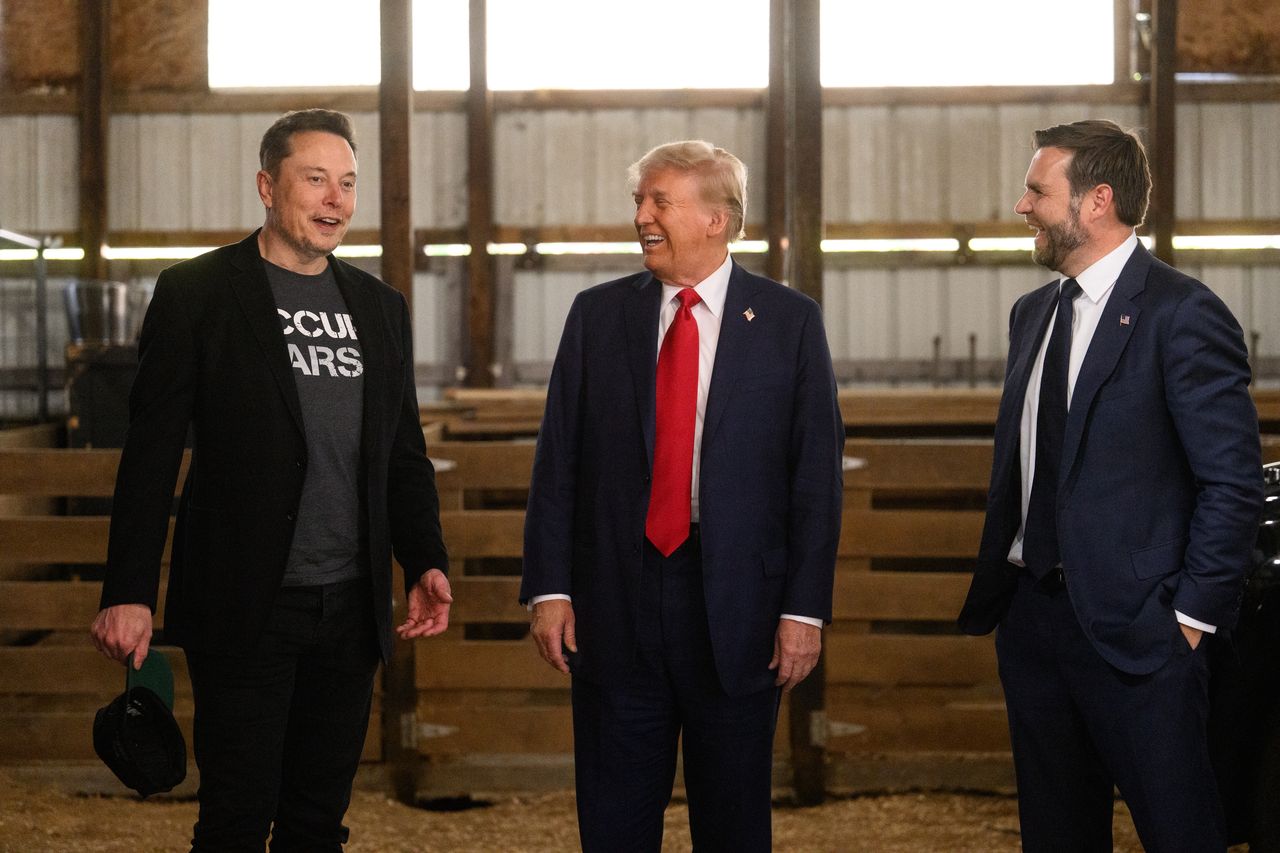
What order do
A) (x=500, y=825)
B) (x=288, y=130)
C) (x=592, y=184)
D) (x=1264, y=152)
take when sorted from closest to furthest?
(x=288, y=130) < (x=500, y=825) < (x=1264, y=152) < (x=592, y=184)

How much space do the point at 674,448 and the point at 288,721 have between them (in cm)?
84

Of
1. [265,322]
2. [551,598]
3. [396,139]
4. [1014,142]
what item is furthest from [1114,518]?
[1014,142]

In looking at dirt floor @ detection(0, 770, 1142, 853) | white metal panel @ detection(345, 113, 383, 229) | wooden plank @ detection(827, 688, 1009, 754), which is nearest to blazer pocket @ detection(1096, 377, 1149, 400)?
dirt floor @ detection(0, 770, 1142, 853)

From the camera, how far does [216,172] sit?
10883 mm

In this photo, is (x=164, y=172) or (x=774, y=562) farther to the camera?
(x=164, y=172)

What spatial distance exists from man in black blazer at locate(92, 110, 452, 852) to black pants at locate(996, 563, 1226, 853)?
1135mm

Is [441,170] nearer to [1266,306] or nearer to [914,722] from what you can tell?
[1266,306]

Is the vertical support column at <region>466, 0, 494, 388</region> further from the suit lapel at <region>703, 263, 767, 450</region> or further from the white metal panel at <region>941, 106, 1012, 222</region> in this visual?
the suit lapel at <region>703, 263, 767, 450</region>

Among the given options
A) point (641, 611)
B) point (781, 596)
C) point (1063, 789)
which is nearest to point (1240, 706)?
point (1063, 789)

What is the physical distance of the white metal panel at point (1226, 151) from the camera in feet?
35.0

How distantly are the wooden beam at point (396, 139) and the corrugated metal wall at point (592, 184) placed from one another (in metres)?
5.91

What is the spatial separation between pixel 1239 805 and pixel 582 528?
1463 mm

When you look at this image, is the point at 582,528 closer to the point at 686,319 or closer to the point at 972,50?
the point at 686,319

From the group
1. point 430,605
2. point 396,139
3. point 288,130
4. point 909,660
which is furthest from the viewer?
point 396,139
